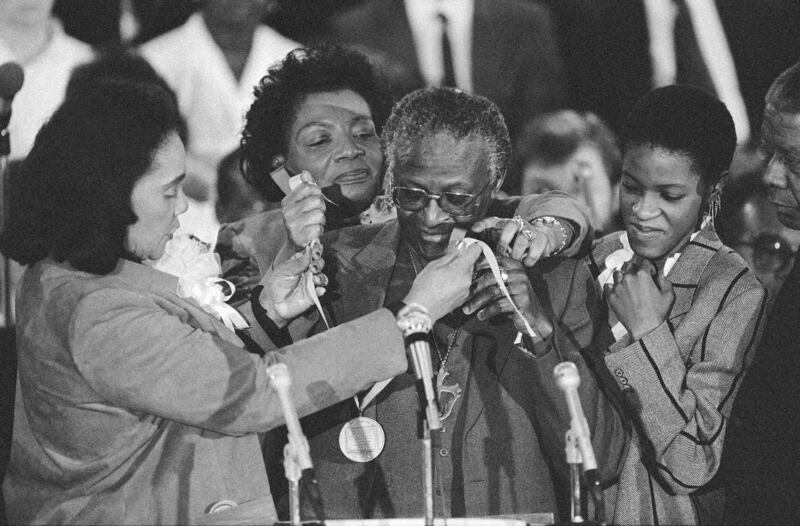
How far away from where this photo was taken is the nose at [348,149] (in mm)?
3459

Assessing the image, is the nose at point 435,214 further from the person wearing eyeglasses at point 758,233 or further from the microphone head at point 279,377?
the person wearing eyeglasses at point 758,233

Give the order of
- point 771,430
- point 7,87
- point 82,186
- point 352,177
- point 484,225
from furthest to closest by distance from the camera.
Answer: point 7,87
point 352,177
point 484,225
point 771,430
point 82,186

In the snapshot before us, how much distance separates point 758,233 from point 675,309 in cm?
168

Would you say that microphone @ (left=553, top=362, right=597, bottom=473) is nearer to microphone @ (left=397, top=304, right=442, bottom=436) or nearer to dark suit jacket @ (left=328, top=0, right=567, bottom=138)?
microphone @ (left=397, top=304, right=442, bottom=436)

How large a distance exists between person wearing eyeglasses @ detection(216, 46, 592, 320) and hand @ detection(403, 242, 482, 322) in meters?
0.74

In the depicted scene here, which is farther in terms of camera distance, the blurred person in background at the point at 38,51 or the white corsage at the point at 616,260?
the blurred person in background at the point at 38,51

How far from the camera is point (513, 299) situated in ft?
8.30

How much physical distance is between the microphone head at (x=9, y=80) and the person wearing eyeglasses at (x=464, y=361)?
162 cm

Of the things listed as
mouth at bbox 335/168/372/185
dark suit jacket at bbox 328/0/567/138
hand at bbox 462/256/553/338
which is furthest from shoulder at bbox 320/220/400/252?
dark suit jacket at bbox 328/0/567/138

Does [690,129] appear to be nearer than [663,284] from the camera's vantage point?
No

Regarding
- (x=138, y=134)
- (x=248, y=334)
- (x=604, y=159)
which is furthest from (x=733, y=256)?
(x=604, y=159)

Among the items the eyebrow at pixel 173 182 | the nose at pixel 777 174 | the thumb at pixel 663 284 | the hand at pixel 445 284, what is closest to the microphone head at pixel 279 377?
the hand at pixel 445 284

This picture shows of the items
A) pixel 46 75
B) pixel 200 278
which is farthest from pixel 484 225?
pixel 46 75

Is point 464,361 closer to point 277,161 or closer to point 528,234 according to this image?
point 528,234
